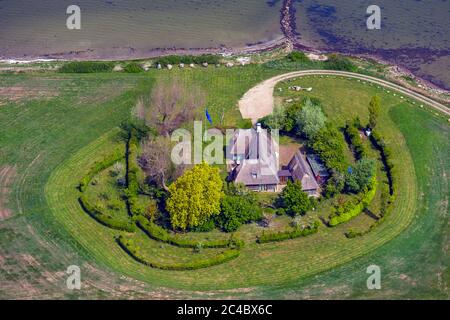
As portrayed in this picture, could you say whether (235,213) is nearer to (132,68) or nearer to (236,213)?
(236,213)

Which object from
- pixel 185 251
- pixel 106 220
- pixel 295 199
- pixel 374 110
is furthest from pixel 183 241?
pixel 374 110

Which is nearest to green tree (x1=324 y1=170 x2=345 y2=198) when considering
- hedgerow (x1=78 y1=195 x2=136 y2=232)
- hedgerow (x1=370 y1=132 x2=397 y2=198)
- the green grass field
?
the green grass field

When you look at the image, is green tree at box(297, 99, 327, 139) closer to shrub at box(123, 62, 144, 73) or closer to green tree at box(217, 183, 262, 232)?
green tree at box(217, 183, 262, 232)

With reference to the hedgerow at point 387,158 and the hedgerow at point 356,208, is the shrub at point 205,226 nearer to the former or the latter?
the hedgerow at point 356,208

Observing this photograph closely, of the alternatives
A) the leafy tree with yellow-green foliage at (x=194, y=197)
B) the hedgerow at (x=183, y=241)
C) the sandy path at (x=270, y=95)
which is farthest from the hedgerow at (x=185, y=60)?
the hedgerow at (x=183, y=241)

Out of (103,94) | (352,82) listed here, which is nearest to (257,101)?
(352,82)
